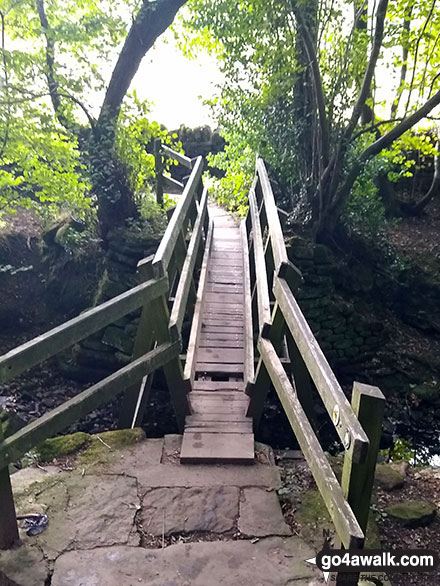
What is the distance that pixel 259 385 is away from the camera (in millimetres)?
3885

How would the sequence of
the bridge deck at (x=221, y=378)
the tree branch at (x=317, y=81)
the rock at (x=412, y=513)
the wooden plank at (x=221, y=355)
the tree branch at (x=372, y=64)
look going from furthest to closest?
the tree branch at (x=317, y=81), the tree branch at (x=372, y=64), the wooden plank at (x=221, y=355), the bridge deck at (x=221, y=378), the rock at (x=412, y=513)

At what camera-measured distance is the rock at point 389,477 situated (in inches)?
130

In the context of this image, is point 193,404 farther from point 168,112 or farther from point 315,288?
point 168,112

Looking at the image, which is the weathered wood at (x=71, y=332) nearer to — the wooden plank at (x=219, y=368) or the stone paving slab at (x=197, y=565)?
the stone paving slab at (x=197, y=565)

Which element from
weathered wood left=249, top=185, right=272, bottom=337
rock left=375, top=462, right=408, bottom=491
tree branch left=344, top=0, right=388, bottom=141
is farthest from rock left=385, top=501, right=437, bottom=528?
tree branch left=344, top=0, right=388, bottom=141

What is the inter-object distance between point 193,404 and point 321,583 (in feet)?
6.44

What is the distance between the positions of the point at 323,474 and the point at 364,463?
0.84ft

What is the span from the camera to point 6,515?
246cm

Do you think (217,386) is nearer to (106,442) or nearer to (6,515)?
(106,442)

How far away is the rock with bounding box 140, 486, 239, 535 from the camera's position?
8.92ft

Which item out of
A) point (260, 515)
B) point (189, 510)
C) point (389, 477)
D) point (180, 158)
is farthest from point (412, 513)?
point (180, 158)

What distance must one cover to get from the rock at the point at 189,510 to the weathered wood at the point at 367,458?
2.99ft

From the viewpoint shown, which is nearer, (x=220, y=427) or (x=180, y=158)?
(x=220, y=427)

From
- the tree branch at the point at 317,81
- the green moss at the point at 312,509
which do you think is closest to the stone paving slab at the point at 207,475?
the green moss at the point at 312,509
